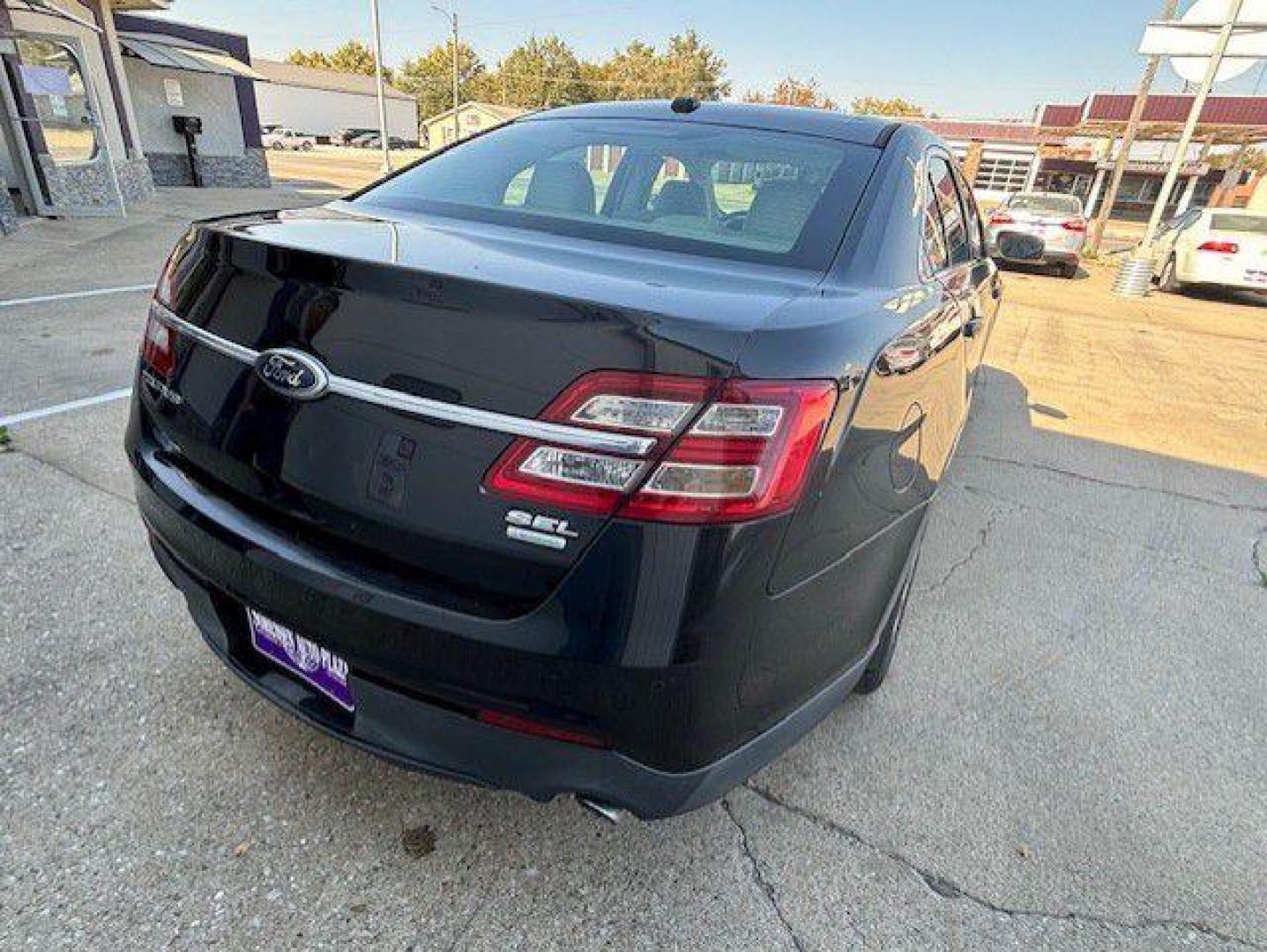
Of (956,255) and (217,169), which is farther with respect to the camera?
(217,169)

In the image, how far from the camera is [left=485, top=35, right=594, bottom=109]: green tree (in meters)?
74.8

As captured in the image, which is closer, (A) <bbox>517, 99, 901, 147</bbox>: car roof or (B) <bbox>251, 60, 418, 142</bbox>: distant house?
(A) <bbox>517, 99, 901, 147</bbox>: car roof

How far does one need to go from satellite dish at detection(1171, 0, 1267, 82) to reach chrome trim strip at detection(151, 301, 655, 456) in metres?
14.4

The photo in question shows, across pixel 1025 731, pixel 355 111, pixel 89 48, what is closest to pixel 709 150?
pixel 1025 731

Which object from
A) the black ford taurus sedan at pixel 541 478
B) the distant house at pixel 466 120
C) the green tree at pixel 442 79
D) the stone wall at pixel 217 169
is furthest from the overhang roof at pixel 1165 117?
the green tree at pixel 442 79

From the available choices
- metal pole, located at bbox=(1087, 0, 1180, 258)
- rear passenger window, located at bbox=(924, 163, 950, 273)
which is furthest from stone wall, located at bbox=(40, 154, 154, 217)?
metal pole, located at bbox=(1087, 0, 1180, 258)

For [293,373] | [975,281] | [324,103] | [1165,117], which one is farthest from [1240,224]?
[324,103]

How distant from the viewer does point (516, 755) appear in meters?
1.37

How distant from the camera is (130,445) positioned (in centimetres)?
186

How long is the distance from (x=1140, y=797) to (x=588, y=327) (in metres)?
2.05

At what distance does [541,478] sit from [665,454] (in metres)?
0.20

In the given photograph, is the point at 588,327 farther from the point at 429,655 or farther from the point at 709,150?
the point at 709,150

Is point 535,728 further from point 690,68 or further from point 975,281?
point 690,68

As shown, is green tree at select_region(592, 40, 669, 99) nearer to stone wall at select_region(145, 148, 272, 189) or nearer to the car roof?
stone wall at select_region(145, 148, 272, 189)
